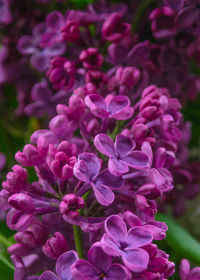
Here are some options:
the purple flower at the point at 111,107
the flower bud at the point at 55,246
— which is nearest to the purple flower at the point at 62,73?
the purple flower at the point at 111,107

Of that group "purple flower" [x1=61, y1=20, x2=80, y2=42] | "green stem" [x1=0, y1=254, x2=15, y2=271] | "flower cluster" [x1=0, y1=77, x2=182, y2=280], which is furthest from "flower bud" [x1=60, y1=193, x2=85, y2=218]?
"purple flower" [x1=61, y1=20, x2=80, y2=42]

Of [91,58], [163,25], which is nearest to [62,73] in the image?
[91,58]

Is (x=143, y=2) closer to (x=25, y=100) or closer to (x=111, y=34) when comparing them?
(x=111, y=34)

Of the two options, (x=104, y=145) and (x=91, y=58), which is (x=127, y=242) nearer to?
(x=104, y=145)

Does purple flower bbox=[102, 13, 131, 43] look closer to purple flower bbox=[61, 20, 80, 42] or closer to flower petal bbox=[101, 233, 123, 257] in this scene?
purple flower bbox=[61, 20, 80, 42]

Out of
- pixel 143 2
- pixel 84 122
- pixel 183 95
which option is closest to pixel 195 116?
pixel 183 95

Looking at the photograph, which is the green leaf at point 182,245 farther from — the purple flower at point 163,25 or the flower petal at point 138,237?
the purple flower at point 163,25
